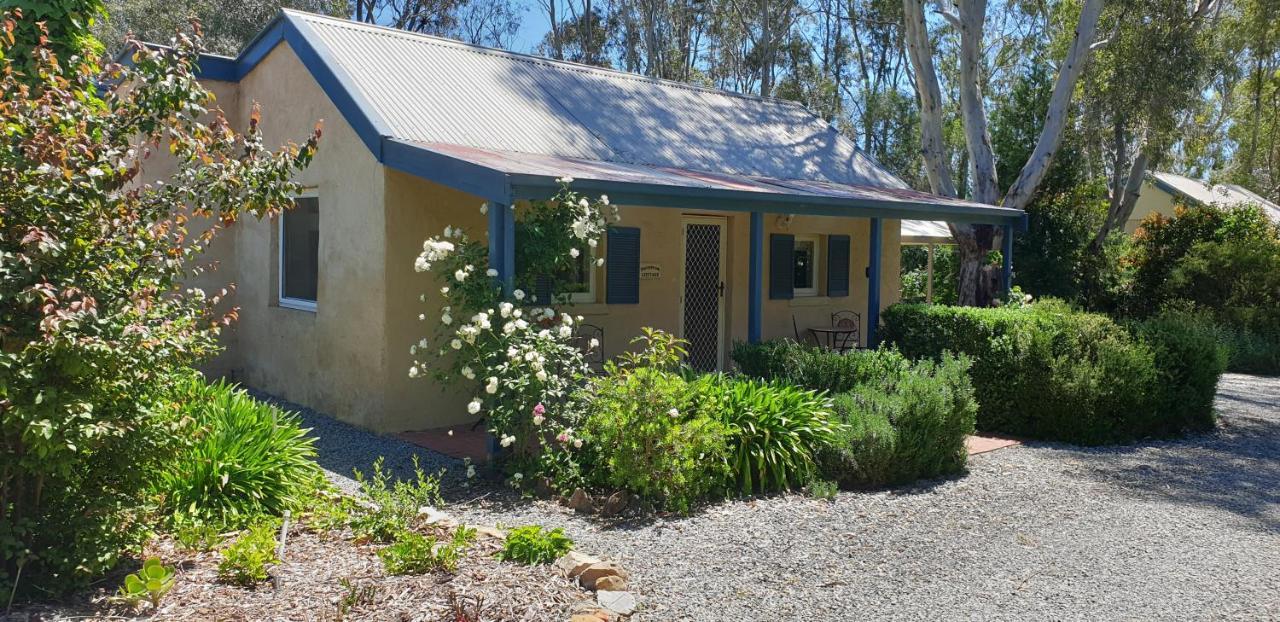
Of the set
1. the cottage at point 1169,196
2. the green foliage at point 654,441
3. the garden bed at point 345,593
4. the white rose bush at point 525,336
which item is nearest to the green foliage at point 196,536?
the garden bed at point 345,593

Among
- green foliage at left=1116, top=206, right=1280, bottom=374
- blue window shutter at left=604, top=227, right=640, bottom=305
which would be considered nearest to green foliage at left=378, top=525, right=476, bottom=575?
blue window shutter at left=604, top=227, right=640, bottom=305

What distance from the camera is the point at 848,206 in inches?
377

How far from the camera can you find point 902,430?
273 inches

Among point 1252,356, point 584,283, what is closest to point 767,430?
point 584,283

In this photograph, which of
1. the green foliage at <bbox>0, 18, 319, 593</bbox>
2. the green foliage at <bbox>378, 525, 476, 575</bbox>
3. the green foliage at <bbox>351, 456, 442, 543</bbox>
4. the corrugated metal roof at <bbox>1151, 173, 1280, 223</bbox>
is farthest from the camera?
the corrugated metal roof at <bbox>1151, 173, 1280, 223</bbox>

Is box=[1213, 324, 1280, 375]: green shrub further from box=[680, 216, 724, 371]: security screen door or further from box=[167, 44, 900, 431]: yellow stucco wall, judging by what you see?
box=[680, 216, 724, 371]: security screen door

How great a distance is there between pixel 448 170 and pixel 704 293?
476 centimetres

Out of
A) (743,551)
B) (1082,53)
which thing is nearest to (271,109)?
(743,551)

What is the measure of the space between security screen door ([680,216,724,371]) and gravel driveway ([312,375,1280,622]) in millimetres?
4177

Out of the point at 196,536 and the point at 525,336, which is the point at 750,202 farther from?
the point at 196,536

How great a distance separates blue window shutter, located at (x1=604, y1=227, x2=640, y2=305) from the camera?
9.91 metres

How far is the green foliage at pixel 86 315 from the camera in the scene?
3621 millimetres

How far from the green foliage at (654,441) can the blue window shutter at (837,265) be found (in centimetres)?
674

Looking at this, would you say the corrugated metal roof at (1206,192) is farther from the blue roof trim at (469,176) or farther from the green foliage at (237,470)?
the green foliage at (237,470)
